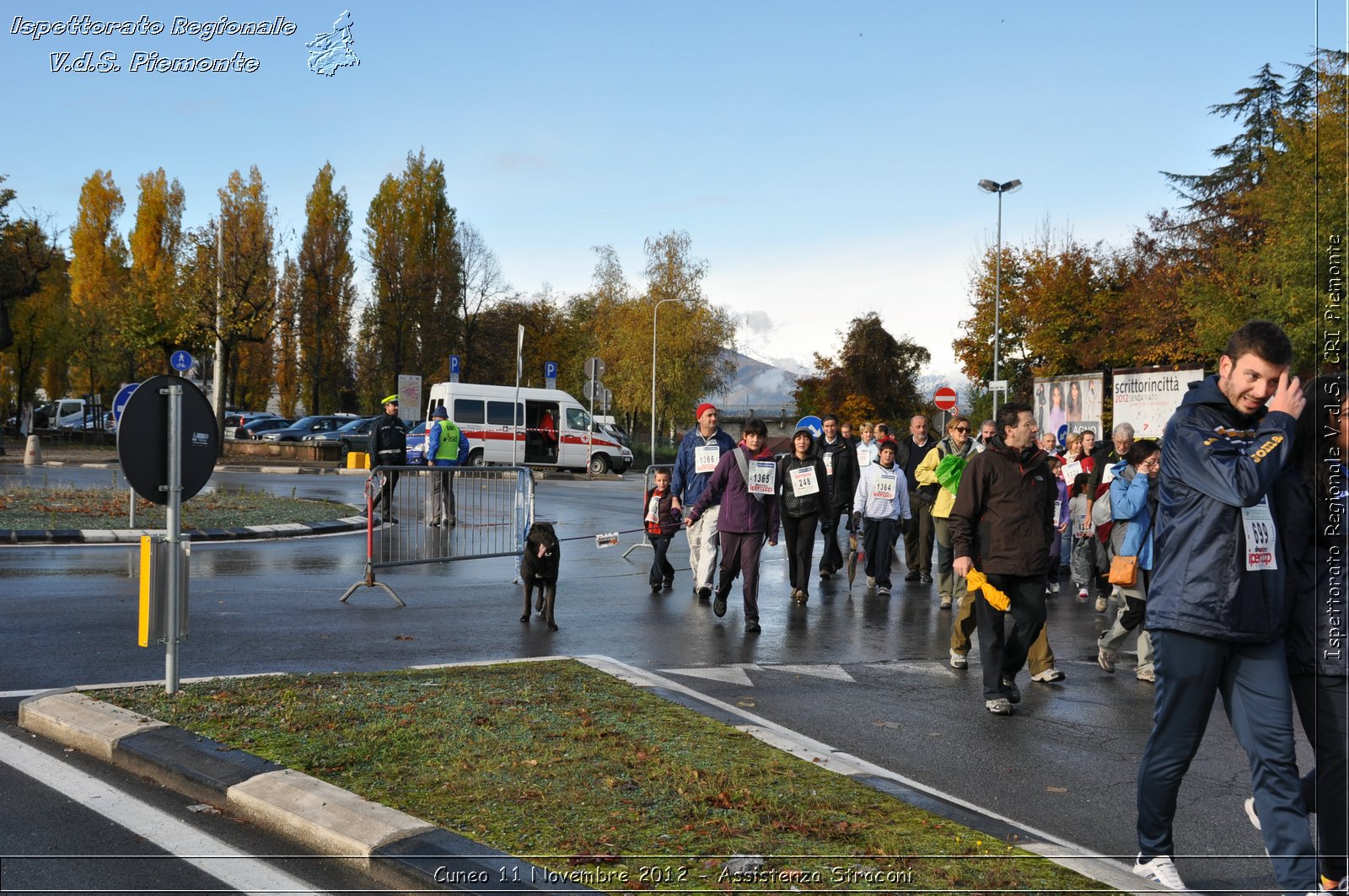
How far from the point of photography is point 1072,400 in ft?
116

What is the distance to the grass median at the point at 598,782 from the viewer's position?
13.8ft

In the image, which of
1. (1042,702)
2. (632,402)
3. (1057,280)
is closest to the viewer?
(1042,702)

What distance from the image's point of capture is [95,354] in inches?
2323

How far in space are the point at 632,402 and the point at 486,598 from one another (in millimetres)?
51343

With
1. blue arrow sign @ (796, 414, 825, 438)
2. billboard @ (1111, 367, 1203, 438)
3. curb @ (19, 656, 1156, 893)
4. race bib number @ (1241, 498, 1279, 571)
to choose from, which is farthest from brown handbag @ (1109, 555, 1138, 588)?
billboard @ (1111, 367, 1203, 438)

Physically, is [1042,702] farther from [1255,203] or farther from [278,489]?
[1255,203]

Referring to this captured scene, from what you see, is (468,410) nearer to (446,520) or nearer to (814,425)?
(814,425)

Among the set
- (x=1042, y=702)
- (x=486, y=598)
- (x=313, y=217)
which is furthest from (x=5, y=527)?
(x=313, y=217)

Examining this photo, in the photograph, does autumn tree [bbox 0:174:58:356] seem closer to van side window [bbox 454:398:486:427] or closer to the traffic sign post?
van side window [bbox 454:398:486:427]

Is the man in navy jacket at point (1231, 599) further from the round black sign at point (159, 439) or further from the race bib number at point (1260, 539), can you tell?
the round black sign at point (159, 439)

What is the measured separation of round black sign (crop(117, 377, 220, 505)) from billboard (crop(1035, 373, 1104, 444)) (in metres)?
29.3

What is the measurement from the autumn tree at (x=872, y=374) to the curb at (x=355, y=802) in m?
67.1

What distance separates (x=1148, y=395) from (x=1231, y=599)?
29.7 m

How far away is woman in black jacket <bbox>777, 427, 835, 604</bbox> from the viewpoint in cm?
1323
